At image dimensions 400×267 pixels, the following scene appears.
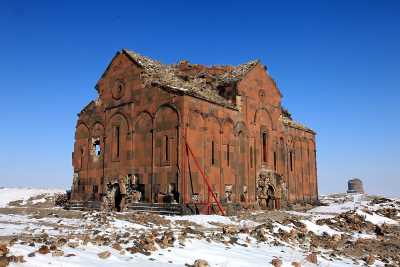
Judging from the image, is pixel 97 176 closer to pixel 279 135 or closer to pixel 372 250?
pixel 279 135

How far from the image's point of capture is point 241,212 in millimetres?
19844

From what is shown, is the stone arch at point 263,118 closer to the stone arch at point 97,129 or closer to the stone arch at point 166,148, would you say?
the stone arch at point 166,148

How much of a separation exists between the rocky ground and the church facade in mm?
3822

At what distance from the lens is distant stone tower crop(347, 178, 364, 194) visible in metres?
46.7

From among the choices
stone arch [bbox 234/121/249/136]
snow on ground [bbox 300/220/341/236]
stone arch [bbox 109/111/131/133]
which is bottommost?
snow on ground [bbox 300/220/341/236]

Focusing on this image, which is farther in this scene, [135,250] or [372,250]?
[372,250]

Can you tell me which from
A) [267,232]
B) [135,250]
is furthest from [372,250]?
[135,250]

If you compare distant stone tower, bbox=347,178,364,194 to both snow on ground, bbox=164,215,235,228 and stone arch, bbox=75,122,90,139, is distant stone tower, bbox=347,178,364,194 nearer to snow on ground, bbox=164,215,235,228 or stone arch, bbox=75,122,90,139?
stone arch, bbox=75,122,90,139

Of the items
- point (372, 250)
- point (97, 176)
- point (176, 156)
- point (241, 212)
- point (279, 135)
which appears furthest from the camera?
point (279, 135)

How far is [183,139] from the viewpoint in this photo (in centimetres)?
1784

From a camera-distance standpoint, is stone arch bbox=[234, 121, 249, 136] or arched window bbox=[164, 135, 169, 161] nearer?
arched window bbox=[164, 135, 169, 161]

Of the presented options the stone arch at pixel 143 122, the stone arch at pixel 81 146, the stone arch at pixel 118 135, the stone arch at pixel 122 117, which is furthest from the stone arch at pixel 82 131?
the stone arch at pixel 143 122

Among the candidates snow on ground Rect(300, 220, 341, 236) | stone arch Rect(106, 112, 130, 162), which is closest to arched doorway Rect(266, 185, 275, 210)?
snow on ground Rect(300, 220, 341, 236)

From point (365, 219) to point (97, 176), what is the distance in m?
14.1
